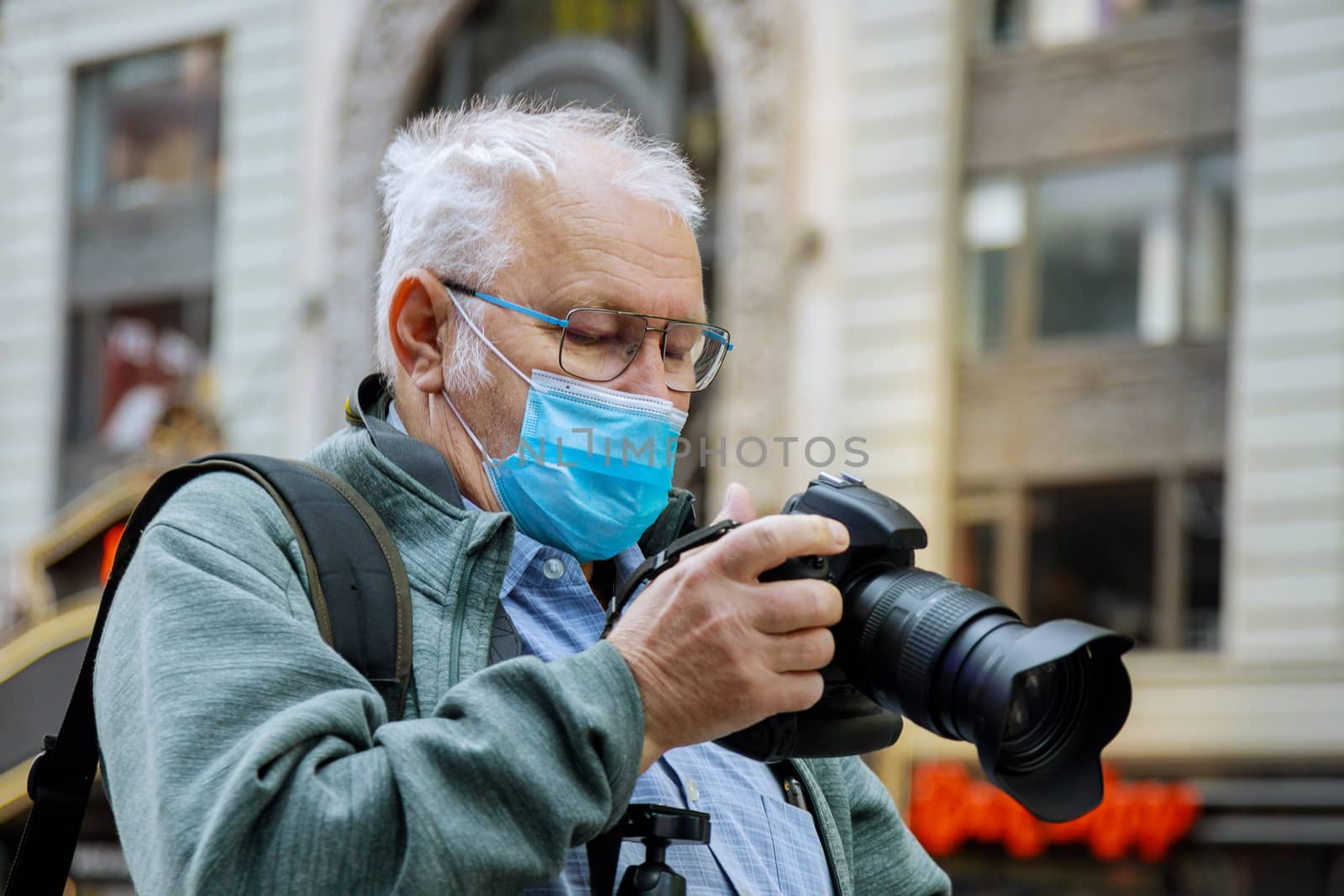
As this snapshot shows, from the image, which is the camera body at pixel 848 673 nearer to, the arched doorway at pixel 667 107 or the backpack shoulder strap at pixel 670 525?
the backpack shoulder strap at pixel 670 525

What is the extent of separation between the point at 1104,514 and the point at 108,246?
11.8m

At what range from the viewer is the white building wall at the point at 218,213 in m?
17.1

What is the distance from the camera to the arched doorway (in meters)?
14.4

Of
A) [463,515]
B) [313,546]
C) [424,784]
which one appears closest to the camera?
[424,784]

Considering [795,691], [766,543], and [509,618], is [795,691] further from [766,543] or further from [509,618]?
[509,618]

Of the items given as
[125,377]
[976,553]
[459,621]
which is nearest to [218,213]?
[125,377]

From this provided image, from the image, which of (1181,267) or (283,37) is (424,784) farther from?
(283,37)

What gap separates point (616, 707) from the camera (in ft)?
5.34

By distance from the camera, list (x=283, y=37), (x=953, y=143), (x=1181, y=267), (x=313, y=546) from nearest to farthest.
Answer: (x=313, y=546)
(x=1181, y=267)
(x=953, y=143)
(x=283, y=37)

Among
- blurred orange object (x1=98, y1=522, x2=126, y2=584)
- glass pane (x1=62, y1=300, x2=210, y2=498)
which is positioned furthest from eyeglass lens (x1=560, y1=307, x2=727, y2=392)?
glass pane (x1=62, y1=300, x2=210, y2=498)

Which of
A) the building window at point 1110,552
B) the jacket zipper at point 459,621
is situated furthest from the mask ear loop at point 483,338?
the building window at point 1110,552

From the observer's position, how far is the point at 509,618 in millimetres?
1979

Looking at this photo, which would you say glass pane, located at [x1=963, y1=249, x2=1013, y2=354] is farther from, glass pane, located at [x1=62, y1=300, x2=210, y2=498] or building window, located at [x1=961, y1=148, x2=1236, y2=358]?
glass pane, located at [x1=62, y1=300, x2=210, y2=498]

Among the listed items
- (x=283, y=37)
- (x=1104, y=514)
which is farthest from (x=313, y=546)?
(x=283, y=37)
